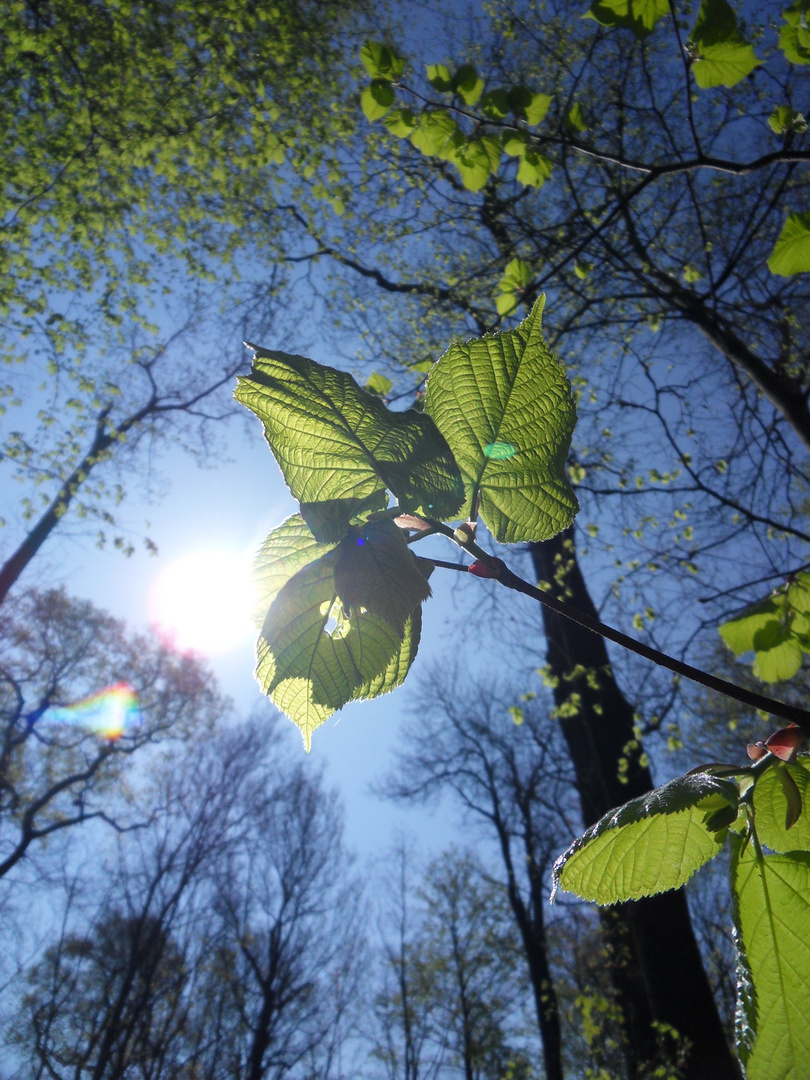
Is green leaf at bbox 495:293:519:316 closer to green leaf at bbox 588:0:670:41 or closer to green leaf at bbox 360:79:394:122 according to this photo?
green leaf at bbox 360:79:394:122

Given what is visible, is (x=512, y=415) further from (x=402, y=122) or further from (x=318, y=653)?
(x=402, y=122)

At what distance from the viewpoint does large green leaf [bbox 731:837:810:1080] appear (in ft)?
1.32

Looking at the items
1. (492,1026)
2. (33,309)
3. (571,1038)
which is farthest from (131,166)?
(492,1026)

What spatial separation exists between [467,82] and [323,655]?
6.88ft

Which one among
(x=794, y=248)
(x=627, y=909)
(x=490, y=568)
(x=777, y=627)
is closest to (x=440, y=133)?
(x=794, y=248)

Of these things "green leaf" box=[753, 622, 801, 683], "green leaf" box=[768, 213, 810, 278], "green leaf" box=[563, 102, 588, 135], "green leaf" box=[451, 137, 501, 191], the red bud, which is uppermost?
"green leaf" box=[563, 102, 588, 135]

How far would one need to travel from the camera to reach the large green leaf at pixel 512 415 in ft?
1.35

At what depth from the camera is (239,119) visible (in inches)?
260

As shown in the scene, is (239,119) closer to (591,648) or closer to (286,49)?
(286,49)

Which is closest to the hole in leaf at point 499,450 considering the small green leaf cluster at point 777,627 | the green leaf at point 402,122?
the small green leaf cluster at point 777,627

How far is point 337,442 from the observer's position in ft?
1.33

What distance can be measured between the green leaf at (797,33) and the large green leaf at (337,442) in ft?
5.62

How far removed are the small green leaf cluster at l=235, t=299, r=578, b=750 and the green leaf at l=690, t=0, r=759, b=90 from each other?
1551 millimetres

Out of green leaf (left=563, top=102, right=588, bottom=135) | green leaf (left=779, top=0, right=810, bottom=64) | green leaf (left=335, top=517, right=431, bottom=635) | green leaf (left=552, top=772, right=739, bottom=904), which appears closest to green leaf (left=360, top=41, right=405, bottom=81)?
green leaf (left=563, top=102, right=588, bottom=135)
